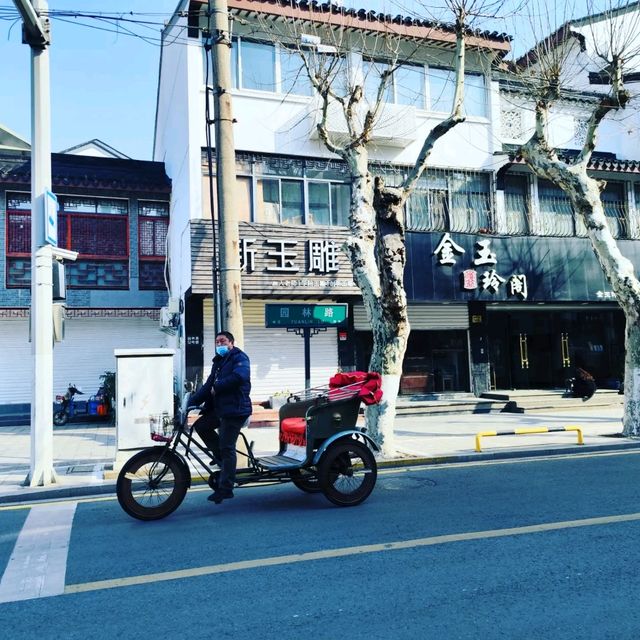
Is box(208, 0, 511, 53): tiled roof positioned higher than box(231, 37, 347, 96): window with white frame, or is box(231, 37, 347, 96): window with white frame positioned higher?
box(208, 0, 511, 53): tiled roof

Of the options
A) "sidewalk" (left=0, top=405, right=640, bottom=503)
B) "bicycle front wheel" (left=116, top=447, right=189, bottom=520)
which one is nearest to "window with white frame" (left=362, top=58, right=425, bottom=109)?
"sidewalk" (left=0, top=405, right=640, bottom=503)

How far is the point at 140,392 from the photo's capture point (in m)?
9.59

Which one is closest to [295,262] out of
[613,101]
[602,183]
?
[602,183]

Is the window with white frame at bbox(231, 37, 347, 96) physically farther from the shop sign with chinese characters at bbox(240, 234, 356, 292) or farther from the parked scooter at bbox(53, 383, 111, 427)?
the parked scooter at bbox(53, 383, 111, 427)

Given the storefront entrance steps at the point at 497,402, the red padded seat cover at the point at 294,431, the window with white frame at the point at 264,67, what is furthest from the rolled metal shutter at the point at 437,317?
the red padded seat cover at the point at 294,431

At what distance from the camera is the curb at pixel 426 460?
7.31 meters

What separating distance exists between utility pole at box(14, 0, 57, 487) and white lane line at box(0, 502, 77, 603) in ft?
4.04

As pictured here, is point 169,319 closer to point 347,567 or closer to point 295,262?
point 295,262

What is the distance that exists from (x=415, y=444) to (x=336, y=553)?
6.20m

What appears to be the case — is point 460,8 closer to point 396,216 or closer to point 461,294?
point 396,216

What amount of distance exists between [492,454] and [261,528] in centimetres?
503

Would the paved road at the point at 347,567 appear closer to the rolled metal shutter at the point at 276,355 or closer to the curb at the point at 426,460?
the curb at the point at 426,460

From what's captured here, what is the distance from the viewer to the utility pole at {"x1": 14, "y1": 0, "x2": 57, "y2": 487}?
773 cm

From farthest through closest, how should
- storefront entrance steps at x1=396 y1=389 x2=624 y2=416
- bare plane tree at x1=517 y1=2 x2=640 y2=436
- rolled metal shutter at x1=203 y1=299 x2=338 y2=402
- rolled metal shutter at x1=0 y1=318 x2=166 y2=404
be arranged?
rolled metal shutter at x1=0 y1=318 x2=166 y2=404 → storefront entrance steps at x1=396 y1=389 x2=624 y2=416 → rolled metal shutter at x1=203 y1=299 x2=338 y2=402 → bare plane tree at x1=517 y1=2 x2=640 y2=436
